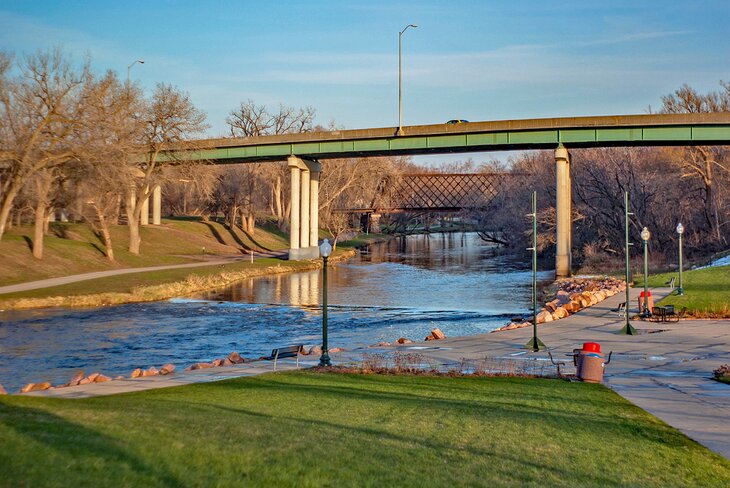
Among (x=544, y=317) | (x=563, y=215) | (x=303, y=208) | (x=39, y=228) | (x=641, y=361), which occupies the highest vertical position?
(x=303, y=208)

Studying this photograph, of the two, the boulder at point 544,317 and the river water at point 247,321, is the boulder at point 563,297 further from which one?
the boulder at point 544,317

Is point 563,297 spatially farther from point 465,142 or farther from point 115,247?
point 115,247

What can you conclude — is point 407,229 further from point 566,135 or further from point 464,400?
point 464,400

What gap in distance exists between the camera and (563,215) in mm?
56594

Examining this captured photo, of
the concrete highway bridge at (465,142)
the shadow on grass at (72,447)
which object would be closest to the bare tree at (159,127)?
the concrete highway bridge at (465,142)

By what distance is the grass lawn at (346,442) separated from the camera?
809 cm

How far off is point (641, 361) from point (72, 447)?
53.9 feet

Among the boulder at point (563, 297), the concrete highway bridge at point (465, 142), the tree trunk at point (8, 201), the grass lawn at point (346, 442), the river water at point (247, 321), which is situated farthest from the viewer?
the concrete highway bridge at point (465, 142)

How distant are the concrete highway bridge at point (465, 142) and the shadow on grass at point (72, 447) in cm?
4876

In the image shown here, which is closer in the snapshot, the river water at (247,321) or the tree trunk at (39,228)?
the river water at (247,321)

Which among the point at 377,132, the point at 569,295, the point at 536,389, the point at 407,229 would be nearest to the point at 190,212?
the point at 407,229

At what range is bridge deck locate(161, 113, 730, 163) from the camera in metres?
53.0

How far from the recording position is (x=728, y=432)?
39.1ft

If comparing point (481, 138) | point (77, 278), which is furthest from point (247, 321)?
point (481, 138)
